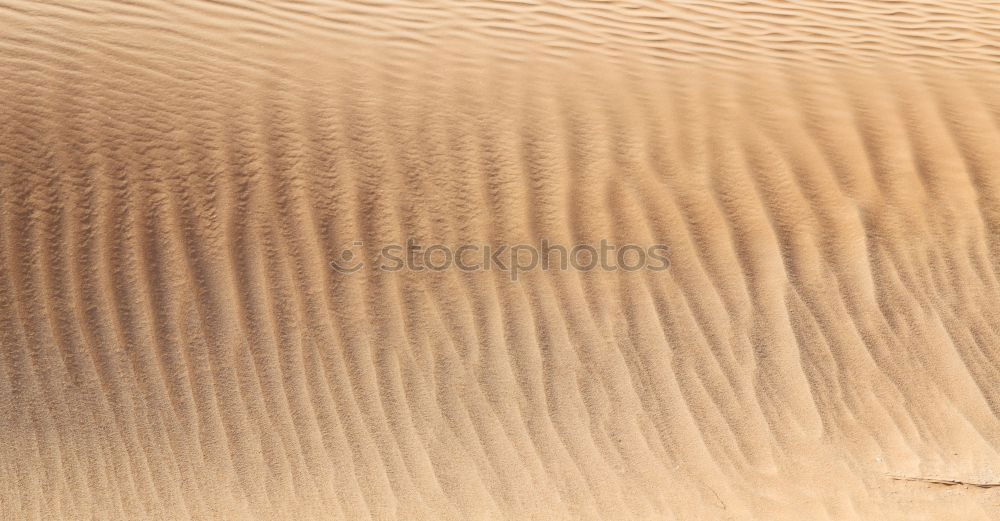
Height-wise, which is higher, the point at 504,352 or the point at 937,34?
the point at 937,34

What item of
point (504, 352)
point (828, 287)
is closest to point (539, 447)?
point (504, 352)

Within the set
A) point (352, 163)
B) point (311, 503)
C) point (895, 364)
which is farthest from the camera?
point (352, 163)

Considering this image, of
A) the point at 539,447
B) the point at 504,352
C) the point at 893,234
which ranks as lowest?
the point at 539,447

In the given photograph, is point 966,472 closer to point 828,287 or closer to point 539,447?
point 828,287

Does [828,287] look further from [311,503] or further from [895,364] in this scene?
[311,503]

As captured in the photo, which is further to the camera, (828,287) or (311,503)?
(828,287)

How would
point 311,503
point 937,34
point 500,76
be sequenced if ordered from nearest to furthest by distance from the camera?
point 311,503 < point 500,76 < point 937,34

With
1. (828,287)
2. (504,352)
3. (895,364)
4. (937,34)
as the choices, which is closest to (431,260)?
(504,352)
